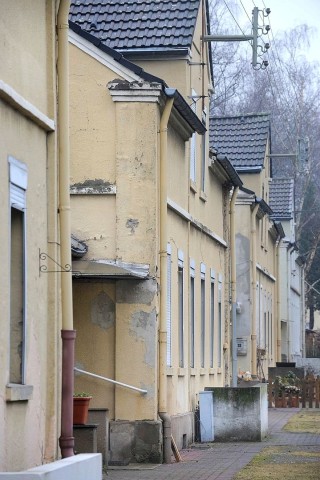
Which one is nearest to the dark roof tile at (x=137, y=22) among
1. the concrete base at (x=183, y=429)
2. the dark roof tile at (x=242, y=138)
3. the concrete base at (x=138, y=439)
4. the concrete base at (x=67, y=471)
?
the concrete base at (x=183, y=429)

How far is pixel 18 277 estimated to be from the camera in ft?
42.8

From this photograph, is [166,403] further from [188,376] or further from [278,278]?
[278,278]

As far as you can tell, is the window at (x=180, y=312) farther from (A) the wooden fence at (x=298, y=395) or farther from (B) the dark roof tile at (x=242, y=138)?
(B) the dark roof tile at (x=242, y=138)

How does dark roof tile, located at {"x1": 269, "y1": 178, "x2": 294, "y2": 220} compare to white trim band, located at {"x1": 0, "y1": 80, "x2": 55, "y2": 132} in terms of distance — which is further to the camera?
dark roof tile, located at {"x1": 269, "y1": 178, "x2": 294, "y2": 220}

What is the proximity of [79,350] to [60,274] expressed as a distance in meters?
5.62

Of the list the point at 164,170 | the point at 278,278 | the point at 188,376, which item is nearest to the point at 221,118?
the point at 278,278

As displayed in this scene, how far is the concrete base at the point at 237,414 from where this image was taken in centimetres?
2447

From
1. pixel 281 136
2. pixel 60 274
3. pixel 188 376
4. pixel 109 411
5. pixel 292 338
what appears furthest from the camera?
pixel 281 136

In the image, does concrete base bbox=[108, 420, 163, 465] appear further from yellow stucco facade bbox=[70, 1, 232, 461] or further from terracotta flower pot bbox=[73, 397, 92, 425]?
terracotta flower pot bbox=[73, 397, 92, 425]

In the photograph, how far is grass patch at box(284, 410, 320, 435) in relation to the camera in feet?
93.0

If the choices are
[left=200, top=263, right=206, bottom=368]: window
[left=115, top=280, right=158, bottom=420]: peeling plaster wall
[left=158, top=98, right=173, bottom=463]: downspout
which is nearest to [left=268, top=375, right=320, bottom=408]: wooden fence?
[left=200, top=263, right=206, bottom=368]: window

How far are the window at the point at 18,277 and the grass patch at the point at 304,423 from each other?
595 inches

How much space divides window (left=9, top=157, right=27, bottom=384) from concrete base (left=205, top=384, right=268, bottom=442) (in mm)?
11832

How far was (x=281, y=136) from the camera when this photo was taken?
72938mm
